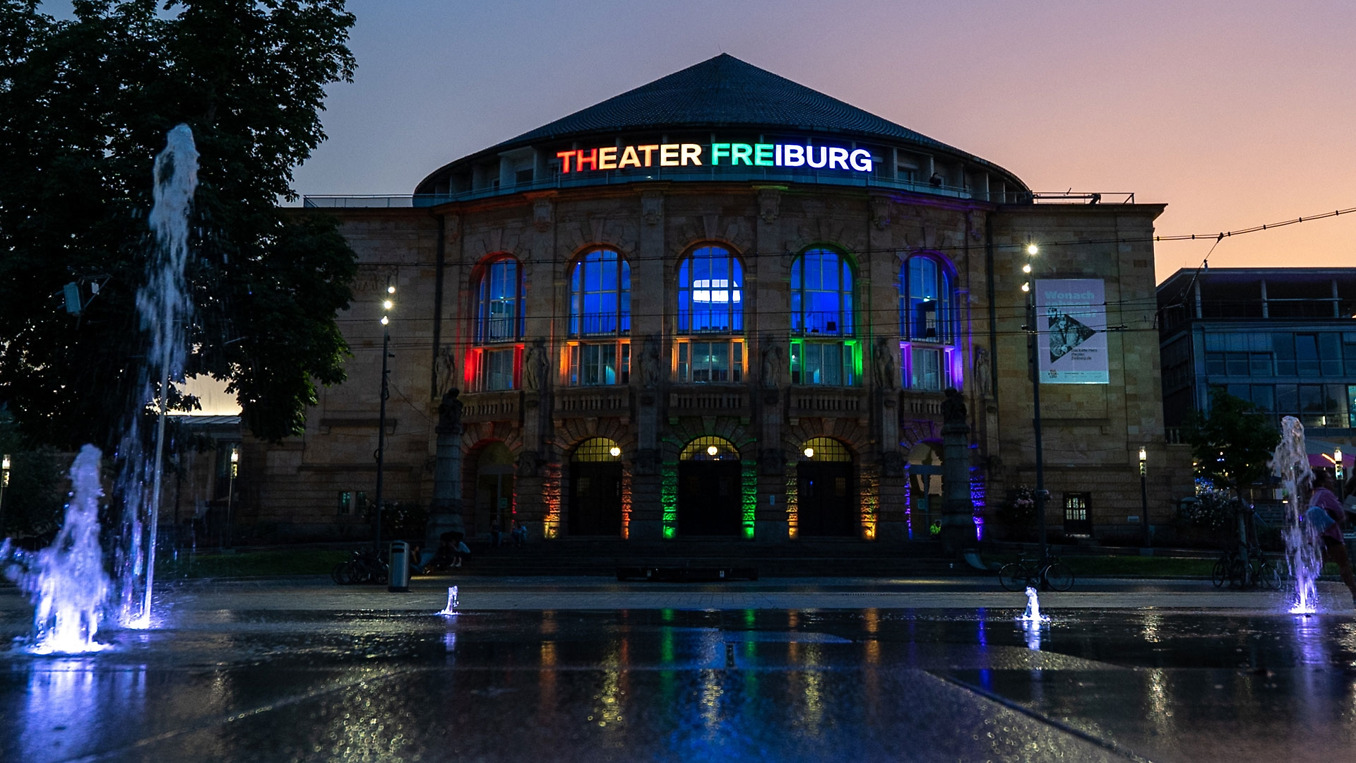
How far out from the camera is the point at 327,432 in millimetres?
52062

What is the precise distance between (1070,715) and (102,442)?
27.9 meters

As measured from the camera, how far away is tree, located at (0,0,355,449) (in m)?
25.9

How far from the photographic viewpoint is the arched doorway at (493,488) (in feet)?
169

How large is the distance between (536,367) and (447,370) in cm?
523

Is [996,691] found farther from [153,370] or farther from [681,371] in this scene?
[681,371]

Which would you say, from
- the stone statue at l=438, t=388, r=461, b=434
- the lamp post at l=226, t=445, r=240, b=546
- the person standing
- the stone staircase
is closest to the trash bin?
the stone staircase

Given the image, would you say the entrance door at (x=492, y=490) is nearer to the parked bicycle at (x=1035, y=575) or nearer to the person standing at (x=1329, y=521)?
the parked bicycle at (x=1035, y=575)

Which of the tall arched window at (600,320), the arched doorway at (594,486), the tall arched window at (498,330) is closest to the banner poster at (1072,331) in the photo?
the tall arched window at (600,320)

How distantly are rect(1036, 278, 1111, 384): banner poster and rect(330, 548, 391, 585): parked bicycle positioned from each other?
35601mm

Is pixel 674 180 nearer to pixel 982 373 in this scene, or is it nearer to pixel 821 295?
pixel 821 295

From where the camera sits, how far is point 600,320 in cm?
4931

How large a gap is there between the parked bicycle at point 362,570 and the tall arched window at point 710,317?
21647 mm

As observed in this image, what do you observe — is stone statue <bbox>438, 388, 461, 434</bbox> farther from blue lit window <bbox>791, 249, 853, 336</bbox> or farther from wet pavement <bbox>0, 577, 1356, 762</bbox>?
wet pavement <bbox>0, 577, 1356, 762</bbox>

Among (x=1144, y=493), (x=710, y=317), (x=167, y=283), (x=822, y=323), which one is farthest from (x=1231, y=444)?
(x=167, y=283)
